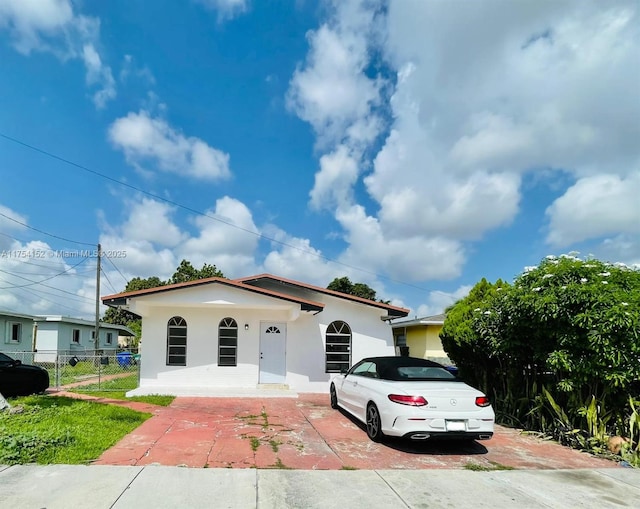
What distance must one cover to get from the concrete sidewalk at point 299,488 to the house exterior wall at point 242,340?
27.2ft

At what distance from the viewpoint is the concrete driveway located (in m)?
6.34

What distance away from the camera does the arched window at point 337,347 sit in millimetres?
15336

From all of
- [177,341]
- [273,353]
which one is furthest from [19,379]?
[273,353]

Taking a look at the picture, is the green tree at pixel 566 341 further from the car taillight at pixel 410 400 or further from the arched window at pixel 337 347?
the arched window at pixel 337 347

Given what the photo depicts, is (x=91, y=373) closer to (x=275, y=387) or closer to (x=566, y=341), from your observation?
(x=275, y=387)

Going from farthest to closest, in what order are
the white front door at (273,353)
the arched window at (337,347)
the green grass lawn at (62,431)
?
the arched window at (337,347) → the white front door at (273,353) → the green grass lawn at (62,431)

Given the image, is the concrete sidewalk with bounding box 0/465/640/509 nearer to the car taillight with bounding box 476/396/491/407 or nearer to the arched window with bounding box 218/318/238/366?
the car taillight with bounding box 476/396/491/407

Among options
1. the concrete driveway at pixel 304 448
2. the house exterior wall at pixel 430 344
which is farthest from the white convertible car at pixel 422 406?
the house exterior wall at pixel 430 344

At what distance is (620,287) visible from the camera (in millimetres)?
7562

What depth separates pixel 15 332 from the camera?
26.2 meters

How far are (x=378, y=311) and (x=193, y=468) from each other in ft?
34.5

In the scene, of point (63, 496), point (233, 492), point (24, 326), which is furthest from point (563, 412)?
point (24, 326)

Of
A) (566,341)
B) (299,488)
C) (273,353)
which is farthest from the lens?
(273,353)

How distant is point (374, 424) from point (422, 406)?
1227 mm
